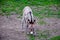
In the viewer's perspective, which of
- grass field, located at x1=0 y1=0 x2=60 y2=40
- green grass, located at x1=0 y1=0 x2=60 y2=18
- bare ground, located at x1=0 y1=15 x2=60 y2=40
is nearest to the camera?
bare ground, located at x1=0 y1=15 x2=60 y2=40

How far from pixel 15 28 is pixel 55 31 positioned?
5.74ft

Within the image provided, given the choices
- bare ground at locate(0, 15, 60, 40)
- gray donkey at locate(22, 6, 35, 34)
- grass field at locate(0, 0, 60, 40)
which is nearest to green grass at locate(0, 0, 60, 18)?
grass field at locate(0, 0, 60, 40)

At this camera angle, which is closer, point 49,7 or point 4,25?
point 4,25

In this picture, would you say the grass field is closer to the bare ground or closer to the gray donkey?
the bare ground

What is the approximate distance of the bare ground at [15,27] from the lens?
10.2 m

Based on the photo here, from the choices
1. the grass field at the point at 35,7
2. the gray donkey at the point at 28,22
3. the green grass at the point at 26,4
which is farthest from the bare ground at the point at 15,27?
the green grass at the point at 26,4

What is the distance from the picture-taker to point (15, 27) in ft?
36.9

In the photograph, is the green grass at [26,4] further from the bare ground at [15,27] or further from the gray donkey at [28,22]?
the gray donkey at [28,22]

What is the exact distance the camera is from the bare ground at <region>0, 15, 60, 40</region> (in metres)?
10.2

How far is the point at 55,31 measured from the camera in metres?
10.8

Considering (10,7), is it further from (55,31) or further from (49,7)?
(55,31)

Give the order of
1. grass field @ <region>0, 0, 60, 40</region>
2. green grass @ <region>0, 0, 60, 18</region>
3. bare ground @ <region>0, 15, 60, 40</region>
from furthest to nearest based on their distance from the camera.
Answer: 1. green grass @ <region>0, 0, 60, 18</region>
2. grass field @ <region>0, 0, 60, 40</region>
3. bare ground @ <region>0, 15, 60, 40</region>

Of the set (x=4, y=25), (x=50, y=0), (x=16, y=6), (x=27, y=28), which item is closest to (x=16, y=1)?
(x=16, y=6)

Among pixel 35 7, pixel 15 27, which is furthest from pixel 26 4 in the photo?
pixel 15 27
